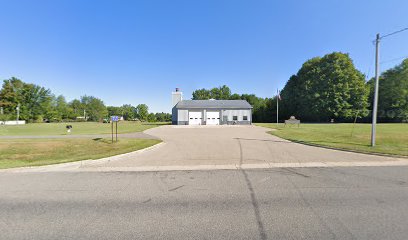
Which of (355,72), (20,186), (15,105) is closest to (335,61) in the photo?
(355,72)

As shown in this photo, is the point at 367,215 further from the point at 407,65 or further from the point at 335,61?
the point at 407,65

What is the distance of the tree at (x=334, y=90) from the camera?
41156 millimetres

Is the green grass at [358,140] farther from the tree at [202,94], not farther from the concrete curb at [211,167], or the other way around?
the tree at [202,94]

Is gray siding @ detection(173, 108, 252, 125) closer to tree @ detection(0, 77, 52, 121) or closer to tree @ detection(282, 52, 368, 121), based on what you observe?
tree @ detection(282, 52, 368, 121)

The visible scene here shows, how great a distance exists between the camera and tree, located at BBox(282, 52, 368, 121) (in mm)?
41156

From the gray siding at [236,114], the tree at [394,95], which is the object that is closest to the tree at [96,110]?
the gray siding at [236,114]

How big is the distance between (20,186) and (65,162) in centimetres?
253

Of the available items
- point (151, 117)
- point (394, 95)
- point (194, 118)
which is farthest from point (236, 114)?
point (151, 117)

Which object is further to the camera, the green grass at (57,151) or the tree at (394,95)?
the tree at (394,95)

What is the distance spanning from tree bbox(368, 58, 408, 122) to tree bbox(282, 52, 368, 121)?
5.09 meters

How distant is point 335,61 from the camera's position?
139 feet

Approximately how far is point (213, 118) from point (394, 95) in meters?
41.1

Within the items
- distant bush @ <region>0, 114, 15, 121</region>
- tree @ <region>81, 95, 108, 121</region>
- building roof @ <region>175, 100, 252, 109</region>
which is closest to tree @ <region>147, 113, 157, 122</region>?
tree @ <region>81, 95, 108, 121</region>

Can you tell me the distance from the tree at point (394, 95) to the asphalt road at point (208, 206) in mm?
50683
